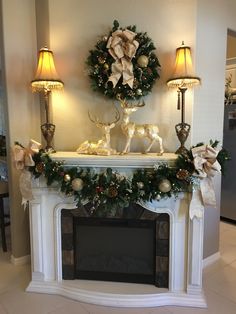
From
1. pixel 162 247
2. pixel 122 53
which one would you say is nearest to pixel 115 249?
pixel 162 247

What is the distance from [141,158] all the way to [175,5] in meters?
1.32

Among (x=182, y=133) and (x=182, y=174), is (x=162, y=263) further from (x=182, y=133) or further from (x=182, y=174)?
(x=182, y=133)

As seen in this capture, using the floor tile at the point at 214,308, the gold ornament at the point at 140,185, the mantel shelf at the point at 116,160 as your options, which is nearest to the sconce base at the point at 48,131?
the mantel shelf at the point at 116,160

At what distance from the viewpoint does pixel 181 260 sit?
209 centimetres

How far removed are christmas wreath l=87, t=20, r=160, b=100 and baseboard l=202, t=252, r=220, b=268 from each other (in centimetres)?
174

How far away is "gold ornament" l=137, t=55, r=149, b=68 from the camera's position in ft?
6.90

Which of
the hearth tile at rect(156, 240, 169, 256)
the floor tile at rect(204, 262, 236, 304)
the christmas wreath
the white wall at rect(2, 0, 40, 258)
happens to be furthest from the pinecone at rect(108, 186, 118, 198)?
the floor tile at rect(204, 262, 236, 304)

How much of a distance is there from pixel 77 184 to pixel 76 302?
95cm

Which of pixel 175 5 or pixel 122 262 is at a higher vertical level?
pixel 175 5

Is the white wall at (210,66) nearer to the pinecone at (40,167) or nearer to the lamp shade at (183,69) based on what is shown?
the lamp shade at (183,69)

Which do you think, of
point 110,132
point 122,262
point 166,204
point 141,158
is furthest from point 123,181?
point 122,262

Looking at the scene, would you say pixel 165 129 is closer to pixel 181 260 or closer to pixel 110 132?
pixel 110 132

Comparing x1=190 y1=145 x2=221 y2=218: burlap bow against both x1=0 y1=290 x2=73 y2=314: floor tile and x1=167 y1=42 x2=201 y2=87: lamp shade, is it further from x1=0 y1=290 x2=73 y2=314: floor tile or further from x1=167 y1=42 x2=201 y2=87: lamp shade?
x1=0 y1=290 x2=73 y2=314: floor tile

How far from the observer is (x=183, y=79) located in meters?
2.00
